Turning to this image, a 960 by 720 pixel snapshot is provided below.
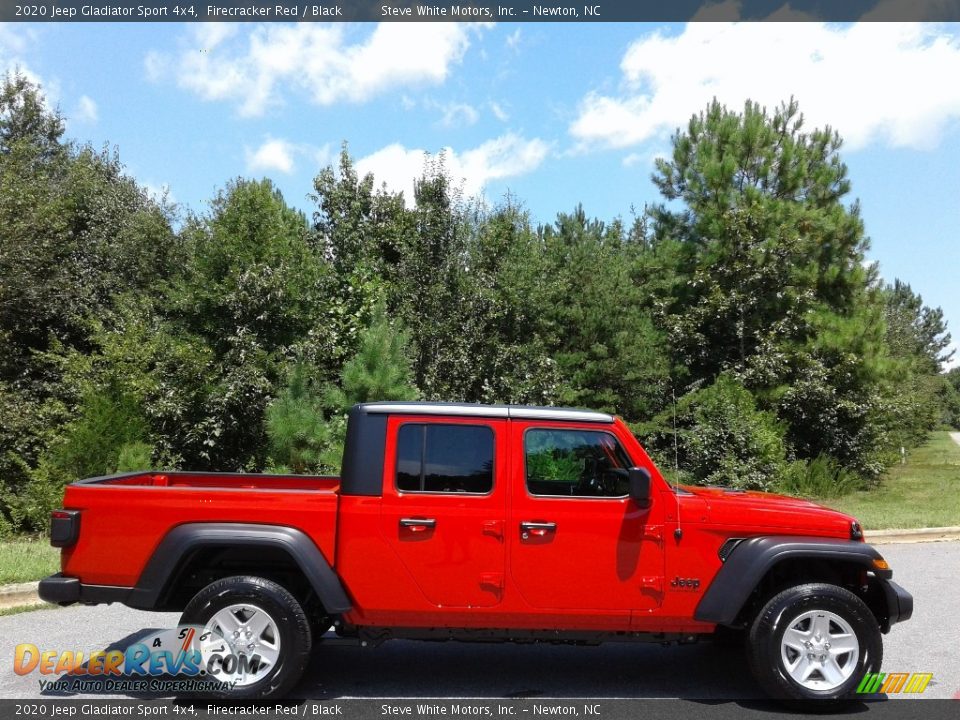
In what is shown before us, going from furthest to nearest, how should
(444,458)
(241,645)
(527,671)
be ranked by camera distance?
(527,671), (444,458), (241,645)

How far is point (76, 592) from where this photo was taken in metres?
5.04

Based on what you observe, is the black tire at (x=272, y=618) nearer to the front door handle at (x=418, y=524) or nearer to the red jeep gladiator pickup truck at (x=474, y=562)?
the red jeep gladiator pickup truck at (x=474, y=562)

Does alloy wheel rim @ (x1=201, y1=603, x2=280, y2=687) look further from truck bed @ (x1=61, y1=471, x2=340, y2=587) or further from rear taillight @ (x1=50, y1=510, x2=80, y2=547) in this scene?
rear taillight @ (x1=50, y1=510, x2=80, y2=547)

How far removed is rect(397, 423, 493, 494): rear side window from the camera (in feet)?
17.0

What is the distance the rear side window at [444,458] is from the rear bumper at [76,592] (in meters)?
1.81

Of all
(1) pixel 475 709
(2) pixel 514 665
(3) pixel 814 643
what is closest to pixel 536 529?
(1) pixel 475 709

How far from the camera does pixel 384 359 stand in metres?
14.7

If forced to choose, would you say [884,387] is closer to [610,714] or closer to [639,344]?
[639,344]

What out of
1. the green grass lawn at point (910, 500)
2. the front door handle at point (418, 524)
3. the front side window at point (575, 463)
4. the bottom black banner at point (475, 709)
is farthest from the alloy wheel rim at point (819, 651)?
the green grass lawn at point (910, 500)

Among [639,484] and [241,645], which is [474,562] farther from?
[241,645]

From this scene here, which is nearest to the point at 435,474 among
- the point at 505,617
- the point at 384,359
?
the point at 505,617

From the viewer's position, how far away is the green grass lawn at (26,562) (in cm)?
838

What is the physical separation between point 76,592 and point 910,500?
16.5 meters

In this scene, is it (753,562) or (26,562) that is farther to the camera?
(26,562)
